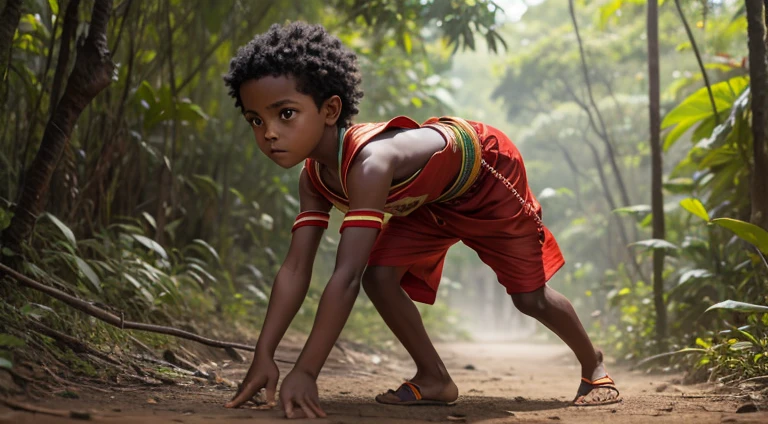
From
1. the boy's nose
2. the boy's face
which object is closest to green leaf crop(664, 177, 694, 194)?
the boy's face

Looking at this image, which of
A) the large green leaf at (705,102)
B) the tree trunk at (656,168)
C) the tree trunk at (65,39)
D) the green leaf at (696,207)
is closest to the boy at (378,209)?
the tree trunk at (65,39)

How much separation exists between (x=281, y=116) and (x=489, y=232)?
826mm

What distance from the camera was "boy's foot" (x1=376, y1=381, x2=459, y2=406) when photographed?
233 cm

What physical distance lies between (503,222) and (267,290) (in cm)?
302

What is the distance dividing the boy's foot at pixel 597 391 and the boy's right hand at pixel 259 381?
1.03 meters

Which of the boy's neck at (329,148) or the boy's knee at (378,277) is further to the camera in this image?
the boy's knee at (378,277)

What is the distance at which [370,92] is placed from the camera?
7039mm

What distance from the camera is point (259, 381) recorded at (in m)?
2.02

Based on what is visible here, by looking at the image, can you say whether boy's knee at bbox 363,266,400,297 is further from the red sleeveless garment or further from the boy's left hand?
the boy's left hand

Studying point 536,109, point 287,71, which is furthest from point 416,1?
point 536,109

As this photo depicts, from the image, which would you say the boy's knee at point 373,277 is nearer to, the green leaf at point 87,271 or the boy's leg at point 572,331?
the boy's leg at point 572,331

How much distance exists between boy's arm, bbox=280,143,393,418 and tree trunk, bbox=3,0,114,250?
960mm

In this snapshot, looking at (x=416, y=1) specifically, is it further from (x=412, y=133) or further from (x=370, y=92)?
(x=370, y=92)

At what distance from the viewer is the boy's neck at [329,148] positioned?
7.16 ft
